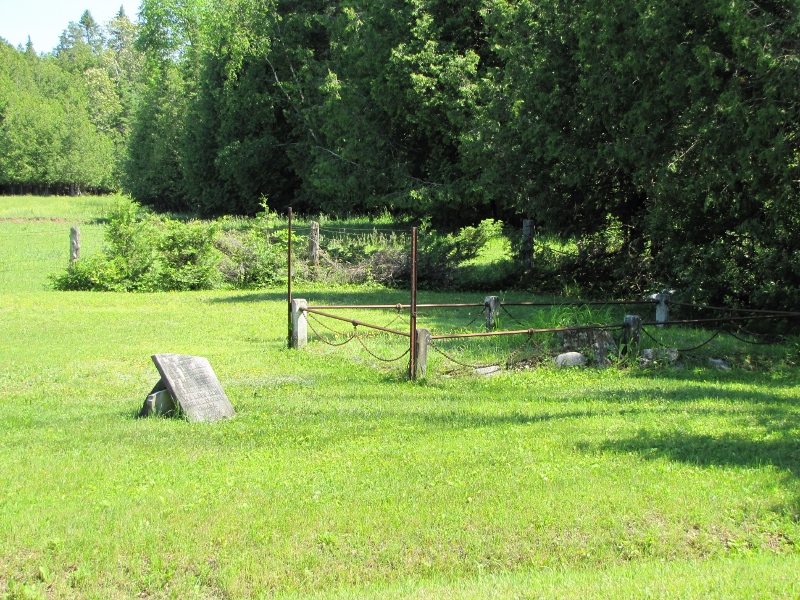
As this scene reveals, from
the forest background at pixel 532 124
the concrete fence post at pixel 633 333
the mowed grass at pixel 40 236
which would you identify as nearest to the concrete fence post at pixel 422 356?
the concrete fence post at pixel 633 333

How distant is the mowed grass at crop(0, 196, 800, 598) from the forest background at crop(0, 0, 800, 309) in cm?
582

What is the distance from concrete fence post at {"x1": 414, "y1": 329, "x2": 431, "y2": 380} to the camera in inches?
452

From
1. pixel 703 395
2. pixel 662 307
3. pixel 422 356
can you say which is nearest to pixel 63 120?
pixel 662 307

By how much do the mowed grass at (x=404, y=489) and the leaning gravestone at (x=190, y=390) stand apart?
23cm

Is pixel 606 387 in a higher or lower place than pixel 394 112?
lower

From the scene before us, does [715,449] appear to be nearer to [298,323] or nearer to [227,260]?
[298,323]

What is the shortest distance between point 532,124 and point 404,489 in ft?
52.3

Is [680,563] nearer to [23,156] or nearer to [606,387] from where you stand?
[606,387]

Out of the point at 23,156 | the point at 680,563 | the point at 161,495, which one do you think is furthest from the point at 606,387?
the point at 23,156

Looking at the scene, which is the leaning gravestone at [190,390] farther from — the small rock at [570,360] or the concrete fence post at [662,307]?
the concrete fence post at [662,307]

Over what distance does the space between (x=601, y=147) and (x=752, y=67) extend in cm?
453

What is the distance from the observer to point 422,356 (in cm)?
1159

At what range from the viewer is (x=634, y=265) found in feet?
73.4

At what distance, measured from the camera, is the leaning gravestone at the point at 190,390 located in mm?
9070
